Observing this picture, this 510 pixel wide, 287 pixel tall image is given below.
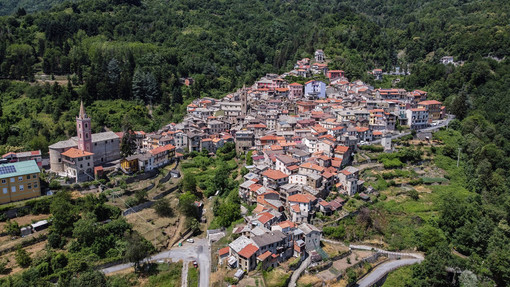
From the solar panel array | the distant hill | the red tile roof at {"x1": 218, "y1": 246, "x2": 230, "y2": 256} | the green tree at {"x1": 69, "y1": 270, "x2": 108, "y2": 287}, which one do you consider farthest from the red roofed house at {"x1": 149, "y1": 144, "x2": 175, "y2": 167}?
the distant hill

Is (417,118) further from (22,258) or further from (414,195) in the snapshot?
(22,258)

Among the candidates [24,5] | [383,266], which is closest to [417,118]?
[383,266]

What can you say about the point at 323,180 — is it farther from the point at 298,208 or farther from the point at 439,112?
the point at 439,112

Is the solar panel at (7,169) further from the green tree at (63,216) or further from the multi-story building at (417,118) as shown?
the multi-story building at (417,118)

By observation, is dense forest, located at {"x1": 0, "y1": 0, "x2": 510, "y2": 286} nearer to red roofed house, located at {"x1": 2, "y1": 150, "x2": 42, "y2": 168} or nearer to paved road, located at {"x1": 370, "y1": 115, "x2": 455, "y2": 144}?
paved road, located at {"x1": 370, "y1": 115, "x2": 455, "y2": 144}

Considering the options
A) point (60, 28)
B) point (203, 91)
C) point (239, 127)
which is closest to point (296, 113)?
point (239, 127)

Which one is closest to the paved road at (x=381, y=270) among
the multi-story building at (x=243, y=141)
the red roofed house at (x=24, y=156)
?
the multi-story building at (x=243, y=141)

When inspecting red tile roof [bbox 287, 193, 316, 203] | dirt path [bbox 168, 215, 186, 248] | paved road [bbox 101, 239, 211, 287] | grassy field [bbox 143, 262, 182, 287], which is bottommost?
grassy field [bbox 143, 262, 182, 287]
